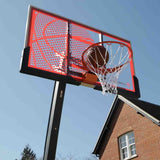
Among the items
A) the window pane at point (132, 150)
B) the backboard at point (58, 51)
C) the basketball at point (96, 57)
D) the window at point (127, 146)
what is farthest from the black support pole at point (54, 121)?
the window pane at point (132, 150)

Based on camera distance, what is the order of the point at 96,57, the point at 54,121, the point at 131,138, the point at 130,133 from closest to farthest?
1. the point at 54,121
2. the point at 96,57
3. the point at 131,138
4. the point at 130,133

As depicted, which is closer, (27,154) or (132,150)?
(132,150)

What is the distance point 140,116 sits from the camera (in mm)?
14188

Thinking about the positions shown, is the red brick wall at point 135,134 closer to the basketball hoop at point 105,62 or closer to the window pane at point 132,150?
the window pane at point 132,150

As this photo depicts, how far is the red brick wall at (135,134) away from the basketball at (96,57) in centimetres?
623

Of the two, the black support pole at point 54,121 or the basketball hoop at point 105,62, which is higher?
the basketball hoop at point 105,62

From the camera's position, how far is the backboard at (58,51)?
777 centimetres

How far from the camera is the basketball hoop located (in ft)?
27.8

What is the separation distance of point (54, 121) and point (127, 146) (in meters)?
8.23

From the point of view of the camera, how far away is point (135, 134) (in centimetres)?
1400

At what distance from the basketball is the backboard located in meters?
0.37

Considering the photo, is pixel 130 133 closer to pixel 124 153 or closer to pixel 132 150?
pixel 132 150

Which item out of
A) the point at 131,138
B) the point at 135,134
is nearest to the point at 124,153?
the point at 131,138

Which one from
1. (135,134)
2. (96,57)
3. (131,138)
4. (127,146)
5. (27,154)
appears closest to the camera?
(96,57)
